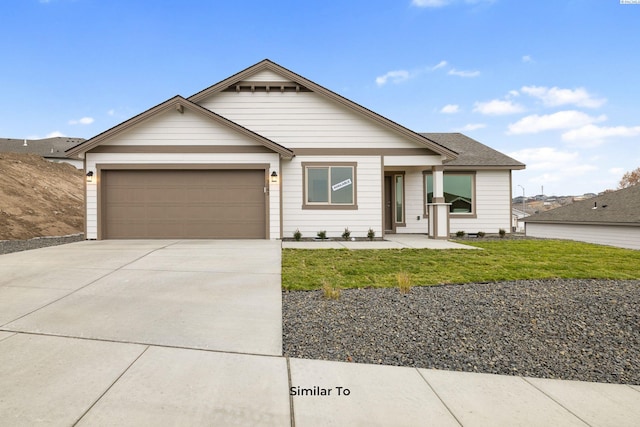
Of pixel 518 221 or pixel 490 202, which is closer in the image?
pixel 490 202

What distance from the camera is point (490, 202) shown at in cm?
1475

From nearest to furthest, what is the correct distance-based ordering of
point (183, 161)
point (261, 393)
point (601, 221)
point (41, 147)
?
point (261, 393) < point (183, 161) < point (601, 221) < point (41, 147)

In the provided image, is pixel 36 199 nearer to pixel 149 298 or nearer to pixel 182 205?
pixel 182 205

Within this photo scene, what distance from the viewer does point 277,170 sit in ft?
37.6

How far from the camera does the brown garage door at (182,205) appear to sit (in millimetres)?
11211

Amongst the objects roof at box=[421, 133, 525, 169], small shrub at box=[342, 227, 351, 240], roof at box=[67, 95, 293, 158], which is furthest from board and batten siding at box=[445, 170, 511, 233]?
roof at box=[67, 95, 293, 158]

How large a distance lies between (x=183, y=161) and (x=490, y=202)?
13504 millimetres

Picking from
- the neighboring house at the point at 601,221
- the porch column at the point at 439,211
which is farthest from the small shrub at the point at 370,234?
the neighboring house at the point at 601,221

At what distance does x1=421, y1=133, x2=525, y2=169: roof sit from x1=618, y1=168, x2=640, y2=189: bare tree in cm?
4873

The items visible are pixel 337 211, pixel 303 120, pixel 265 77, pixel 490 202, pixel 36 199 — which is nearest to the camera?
pixel 337 211

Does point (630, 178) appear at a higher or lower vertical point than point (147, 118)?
higher

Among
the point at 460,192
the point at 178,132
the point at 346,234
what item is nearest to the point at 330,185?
the point at 346,234

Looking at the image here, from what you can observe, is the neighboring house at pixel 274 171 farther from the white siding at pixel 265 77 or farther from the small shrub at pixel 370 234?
the small shrub at pixel 370 234

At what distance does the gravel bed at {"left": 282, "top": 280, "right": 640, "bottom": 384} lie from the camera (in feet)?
10.3
